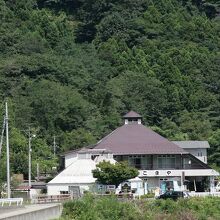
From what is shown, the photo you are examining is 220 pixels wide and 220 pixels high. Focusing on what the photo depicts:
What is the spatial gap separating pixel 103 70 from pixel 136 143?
146 ft

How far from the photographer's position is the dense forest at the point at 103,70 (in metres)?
85.9

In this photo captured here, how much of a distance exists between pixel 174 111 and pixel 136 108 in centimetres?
459

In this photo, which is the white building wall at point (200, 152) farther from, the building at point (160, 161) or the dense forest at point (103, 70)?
the building at point (160, 161)

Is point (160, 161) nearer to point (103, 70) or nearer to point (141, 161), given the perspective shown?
point (141, 161)

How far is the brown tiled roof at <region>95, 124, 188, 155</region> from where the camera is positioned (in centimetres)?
6069

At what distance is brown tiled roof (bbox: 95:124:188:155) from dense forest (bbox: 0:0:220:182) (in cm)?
1018

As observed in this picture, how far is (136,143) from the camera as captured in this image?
61844 millimetres

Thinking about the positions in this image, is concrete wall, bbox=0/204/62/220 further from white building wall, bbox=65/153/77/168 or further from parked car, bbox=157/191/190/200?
white building wall, bbox=65/153/77/168

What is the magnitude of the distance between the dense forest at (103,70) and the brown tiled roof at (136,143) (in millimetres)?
10179

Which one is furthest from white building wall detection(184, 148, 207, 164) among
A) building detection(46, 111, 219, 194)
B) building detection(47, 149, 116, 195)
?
building detection(47, 149, 116, 195)

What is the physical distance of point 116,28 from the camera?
120 meters

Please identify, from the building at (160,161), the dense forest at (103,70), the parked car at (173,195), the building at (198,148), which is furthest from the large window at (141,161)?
the parked car at (173,195)

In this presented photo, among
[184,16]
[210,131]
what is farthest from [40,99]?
Result: [184,16]

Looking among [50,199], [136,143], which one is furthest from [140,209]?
[136,143]
